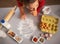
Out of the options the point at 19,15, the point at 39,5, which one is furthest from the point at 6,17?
the point at 39,5

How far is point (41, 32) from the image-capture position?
82cm

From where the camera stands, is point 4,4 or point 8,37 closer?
point 8,37

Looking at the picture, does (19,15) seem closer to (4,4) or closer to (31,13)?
(31,13)

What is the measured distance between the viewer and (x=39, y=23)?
2.76ft

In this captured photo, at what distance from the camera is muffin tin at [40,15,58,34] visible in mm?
808

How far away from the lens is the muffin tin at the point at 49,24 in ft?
2.65

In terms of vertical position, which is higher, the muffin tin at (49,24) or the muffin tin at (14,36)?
the muffin tin at (49,24)

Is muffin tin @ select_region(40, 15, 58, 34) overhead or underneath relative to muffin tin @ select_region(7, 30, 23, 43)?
overhead

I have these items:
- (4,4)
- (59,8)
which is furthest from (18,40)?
(4,4)

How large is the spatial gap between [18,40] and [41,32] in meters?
0.11

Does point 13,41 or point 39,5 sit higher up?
point 39,5

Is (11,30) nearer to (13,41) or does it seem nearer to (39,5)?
(13,41)

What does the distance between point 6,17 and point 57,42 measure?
10.5 inches

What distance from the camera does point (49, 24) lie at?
0.81 metres
